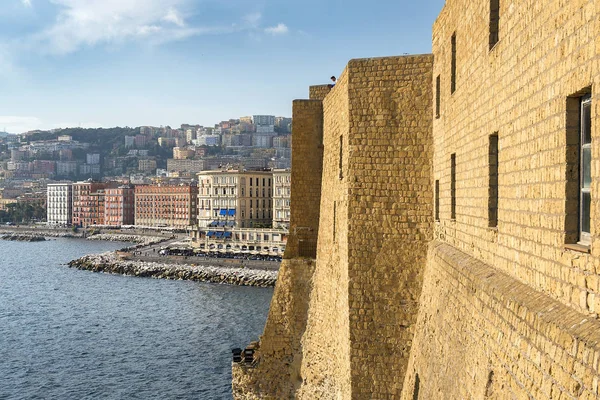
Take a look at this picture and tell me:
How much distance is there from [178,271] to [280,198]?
16915 millimetres

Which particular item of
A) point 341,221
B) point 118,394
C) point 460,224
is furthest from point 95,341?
point 460,224

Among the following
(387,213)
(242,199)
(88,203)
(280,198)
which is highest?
(387,213)

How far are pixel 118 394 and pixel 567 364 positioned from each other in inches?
1017

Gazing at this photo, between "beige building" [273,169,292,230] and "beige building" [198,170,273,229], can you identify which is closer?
"beige building" [273,169,292,230]

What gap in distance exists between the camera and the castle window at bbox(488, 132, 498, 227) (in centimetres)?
730

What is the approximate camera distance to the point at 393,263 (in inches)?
432

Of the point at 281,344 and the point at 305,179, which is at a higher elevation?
the point at 305,179

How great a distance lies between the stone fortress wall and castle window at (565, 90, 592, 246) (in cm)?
2

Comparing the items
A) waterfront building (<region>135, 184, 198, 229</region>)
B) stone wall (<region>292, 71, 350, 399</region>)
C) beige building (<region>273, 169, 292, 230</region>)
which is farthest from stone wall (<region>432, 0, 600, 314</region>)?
waterfront building (<region>135, 184, 198, 229</region>)

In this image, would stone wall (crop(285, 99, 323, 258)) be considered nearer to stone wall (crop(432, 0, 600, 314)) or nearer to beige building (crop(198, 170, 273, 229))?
stone wall (crop(432, 0, 600, 314))

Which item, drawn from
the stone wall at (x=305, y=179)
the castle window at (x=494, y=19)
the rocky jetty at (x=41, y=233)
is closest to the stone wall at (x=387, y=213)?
the castle window at (x=494, y=19)

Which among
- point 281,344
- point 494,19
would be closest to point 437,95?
point 494,19

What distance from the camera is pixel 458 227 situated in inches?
355

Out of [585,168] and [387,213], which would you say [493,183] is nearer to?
[585,168]
